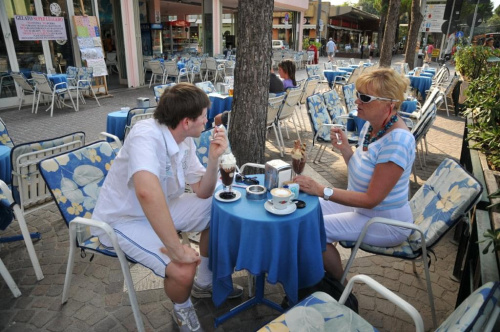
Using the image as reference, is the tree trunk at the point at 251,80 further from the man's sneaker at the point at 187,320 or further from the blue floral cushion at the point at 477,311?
the blue floral cushion at the point at 477,311

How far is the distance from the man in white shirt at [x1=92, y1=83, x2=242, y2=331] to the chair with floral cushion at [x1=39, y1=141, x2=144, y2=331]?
123 millimetres

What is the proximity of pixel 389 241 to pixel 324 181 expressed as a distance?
2.29 m

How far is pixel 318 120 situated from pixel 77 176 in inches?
126

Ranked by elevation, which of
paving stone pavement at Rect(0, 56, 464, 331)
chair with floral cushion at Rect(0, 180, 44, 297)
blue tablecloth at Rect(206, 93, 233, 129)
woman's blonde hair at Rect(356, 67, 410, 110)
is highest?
woman's blonde hair at Rect(356, 67, 410, 110)

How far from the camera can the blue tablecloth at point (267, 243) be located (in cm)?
175

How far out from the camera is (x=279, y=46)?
71.3ft

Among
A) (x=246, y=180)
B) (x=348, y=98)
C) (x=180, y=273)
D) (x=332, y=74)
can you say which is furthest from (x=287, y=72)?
(x=332, y=74)

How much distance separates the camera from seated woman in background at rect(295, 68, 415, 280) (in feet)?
6.42

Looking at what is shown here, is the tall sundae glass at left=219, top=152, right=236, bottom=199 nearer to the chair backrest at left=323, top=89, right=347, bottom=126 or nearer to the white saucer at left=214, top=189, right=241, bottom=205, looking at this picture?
the white saucer at left=214, top=189, right=241, bottom=205

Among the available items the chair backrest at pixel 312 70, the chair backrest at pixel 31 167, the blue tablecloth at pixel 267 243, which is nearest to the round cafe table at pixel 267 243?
the blue tablecloth at pixel 267 243

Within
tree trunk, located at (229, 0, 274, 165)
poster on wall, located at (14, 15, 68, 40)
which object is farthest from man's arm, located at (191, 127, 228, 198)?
poster on wall, located at (14, 15, 68, 40)

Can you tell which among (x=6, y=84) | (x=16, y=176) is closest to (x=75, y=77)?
(x=6, y=84)

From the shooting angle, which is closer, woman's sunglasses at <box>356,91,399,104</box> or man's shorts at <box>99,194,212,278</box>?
man's shorts at <box>99,194,212,278</box>

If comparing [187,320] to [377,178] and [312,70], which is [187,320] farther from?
[312,70]
